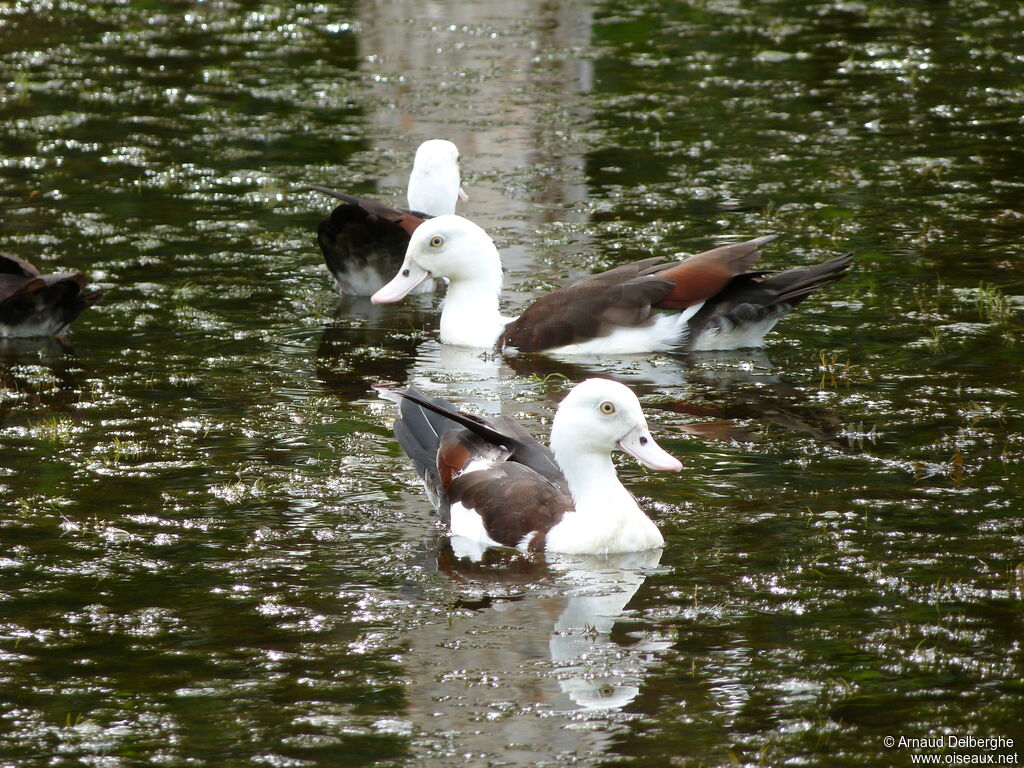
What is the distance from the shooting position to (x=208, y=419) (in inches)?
342

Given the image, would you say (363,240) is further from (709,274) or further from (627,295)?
(709,274)

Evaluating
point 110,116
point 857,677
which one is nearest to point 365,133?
point 110,116

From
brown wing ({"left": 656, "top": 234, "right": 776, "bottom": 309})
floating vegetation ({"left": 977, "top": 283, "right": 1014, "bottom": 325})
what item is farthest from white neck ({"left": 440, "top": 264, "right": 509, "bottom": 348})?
floating vegetation ({"left": 977, "top": 283, "right": 1014, "bottom": 325})

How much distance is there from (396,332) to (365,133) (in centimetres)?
544

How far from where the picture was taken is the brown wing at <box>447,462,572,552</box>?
694 centimetres

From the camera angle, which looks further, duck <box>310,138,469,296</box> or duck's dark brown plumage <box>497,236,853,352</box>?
duck <box>310,138,469,296</box>

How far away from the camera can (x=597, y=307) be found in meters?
9.95

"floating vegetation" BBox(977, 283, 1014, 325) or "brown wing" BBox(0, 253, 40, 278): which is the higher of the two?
"brown wing" BBox(0, 253, 40, 278)

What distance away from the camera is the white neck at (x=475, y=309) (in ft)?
34.2

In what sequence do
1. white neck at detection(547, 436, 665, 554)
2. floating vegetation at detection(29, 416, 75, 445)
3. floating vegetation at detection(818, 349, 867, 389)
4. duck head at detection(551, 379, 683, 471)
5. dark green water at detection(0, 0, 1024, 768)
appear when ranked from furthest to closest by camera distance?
floating vegetation at detection(818, 349, 867, 389) < floating vegetation at detection(29, 416, 75, 445) < duck head at detection(551, 379, 683, 471) < white neck at detection(547, 436, 665, 554) < dark green water at detection(0, 0, 1024, 768)

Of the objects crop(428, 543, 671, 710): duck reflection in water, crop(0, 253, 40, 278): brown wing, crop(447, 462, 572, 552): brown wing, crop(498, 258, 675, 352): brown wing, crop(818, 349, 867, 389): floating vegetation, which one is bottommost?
crop(428, 543, 671, 710): duck reflection in water

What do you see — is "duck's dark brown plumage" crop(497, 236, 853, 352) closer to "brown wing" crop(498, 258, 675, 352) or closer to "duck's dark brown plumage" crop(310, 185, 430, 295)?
"brown wing" crop(498, 258, 675, 352)

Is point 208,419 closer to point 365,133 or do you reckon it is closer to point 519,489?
point 519,489

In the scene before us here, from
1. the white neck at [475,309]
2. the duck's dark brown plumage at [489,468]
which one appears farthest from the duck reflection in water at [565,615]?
the white neck at [475,309]
